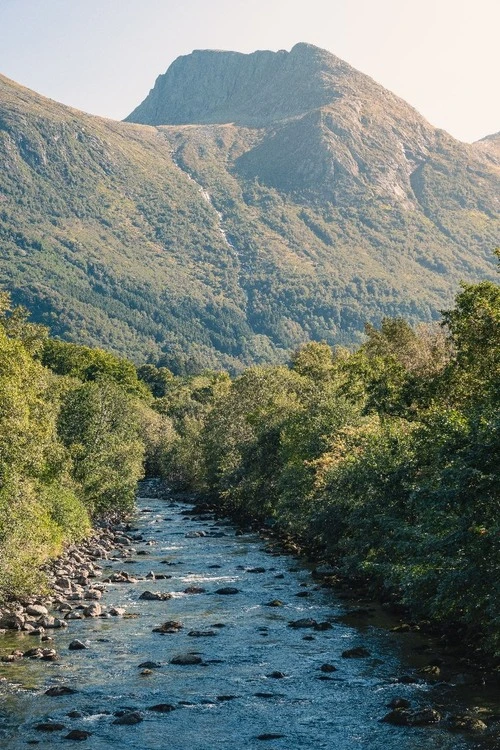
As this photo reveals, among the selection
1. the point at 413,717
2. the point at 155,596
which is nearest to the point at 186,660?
the point at 413,717

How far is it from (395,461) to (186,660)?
15.3m

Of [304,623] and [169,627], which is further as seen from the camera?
[304,623]

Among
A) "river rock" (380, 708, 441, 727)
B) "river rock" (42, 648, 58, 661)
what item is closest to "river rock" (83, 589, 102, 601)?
"river rock" (42, 648, 58, 661)

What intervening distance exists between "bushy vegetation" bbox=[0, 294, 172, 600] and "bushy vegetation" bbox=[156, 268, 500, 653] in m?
14.3

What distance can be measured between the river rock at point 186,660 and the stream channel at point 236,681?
45 cm

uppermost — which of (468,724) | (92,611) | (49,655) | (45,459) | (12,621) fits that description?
(45,459)

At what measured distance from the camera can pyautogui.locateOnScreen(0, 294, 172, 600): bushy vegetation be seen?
4547cm

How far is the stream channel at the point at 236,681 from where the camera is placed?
2884 centimetres

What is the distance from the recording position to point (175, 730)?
97.0ft

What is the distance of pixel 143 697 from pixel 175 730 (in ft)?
12.5

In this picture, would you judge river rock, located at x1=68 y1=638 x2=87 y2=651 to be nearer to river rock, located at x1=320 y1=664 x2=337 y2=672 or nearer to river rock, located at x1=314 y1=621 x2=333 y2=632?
river rock, located at x1=320 y1=664 x2=337 y2=672

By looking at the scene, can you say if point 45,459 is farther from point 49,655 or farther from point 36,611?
point 49,655

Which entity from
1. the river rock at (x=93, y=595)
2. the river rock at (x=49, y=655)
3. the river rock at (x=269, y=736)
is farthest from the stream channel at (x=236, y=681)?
the river rock at (x=93, y=595)

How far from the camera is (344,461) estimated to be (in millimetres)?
54719
